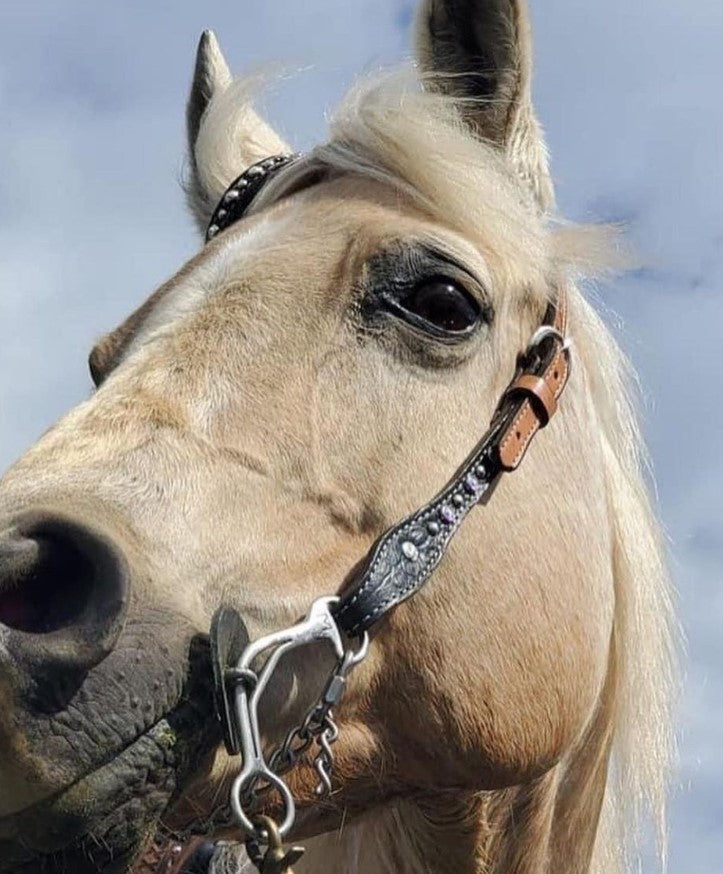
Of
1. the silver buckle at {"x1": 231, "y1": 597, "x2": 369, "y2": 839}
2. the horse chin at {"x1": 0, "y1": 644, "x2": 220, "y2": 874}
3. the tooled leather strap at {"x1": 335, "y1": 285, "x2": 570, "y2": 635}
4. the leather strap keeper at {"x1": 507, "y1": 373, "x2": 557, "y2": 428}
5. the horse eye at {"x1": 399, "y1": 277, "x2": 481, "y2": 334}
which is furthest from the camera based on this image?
the leather strap keeper at {"x1": 507, "y1": 373, "x2": 557, "y2": 428}

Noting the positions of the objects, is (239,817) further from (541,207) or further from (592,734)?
(541,207)

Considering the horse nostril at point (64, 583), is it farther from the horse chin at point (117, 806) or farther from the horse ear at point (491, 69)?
the horse ear at point (491, 69)

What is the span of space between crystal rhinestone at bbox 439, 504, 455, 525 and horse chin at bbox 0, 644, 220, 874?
0.79m

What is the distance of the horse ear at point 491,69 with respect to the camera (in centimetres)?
373

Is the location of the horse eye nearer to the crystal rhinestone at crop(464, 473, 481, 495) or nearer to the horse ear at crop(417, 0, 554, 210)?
the crystal rhinestone at crop(464, 473, 481, 495)

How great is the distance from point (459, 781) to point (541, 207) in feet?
5.62

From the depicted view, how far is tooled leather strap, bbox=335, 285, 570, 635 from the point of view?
298 centimetres

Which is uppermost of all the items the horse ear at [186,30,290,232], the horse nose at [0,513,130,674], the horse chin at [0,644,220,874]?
the horse ear at [186,30,290,232]

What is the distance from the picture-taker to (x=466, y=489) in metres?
3.21

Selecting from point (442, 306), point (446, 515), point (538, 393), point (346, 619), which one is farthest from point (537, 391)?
point (346, 619)

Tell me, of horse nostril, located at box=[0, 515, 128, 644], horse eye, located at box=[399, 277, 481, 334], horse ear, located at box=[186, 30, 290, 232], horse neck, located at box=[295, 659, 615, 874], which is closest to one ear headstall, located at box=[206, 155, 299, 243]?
horse ear, located at box=[186, 30, 290, 232]

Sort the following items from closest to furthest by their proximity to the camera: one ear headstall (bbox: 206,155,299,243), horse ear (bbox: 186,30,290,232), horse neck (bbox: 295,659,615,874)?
horse neck (bbox: 295,659,615,874) < one ear headstall (bbox: 206,155,299,243) < horse ear (bbox: 186,30,290,232)

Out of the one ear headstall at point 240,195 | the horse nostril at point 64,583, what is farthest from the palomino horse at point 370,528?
the one ear headstall at point 240,195

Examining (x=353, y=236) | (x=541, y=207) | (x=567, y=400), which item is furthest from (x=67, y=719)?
(x=541, y=207)
